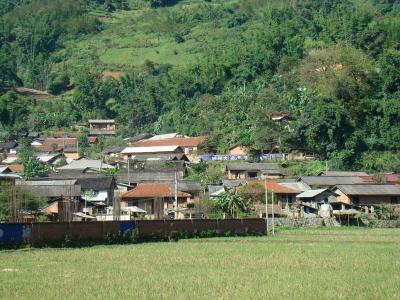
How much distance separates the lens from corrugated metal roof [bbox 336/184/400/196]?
48.1 metres

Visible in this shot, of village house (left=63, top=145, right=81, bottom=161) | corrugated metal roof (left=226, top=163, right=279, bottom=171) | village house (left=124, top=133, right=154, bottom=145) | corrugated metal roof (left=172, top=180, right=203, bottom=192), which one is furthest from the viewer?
village house (left=124, top=133, right=154, bottom=145)

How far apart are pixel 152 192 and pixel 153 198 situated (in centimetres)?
67

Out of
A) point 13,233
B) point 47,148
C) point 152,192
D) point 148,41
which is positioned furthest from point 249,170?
point 148,41

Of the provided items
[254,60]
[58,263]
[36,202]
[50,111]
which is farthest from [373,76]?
[58,263]

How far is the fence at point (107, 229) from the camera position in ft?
84.2

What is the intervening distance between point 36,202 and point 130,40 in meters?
72.3

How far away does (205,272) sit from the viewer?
58.2ft

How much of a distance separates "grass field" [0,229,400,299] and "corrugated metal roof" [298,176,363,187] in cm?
2459

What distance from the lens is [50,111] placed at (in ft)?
272

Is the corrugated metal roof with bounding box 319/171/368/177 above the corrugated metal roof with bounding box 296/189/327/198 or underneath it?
above

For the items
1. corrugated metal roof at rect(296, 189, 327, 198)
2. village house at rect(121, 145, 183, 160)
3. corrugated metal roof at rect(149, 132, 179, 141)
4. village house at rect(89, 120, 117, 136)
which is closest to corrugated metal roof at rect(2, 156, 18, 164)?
village house at rect(121, 145, 183, 160)

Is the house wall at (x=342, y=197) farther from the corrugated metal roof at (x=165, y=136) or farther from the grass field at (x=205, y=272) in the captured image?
the corrugated metal roof at (x=165, y=136)

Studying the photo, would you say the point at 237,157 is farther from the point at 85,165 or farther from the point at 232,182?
the point at 85,165

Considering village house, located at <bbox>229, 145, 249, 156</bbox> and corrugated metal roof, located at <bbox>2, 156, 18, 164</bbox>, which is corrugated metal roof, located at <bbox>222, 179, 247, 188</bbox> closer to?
village house, located at <bbox>229, 145, 249, 156</bbox>
